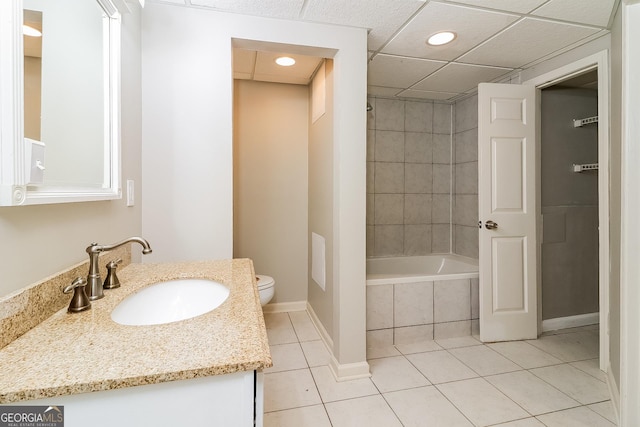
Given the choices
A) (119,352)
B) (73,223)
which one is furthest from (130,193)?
(119,352)

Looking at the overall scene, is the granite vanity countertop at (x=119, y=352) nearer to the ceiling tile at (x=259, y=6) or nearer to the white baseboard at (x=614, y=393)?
the ceiling tile at (x=259, y=6)

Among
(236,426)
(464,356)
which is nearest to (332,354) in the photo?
(464,356)

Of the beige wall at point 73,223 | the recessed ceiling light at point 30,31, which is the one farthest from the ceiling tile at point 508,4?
the recessed ceiling light at point 30,31

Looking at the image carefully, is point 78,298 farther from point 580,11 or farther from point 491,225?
point 580,11

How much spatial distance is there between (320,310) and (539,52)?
8.43 ft

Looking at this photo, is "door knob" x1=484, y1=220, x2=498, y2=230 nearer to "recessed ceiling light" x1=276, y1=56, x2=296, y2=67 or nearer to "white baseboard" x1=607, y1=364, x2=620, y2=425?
"white baseboard" x1=607, y1=364, x2=620, y2=425

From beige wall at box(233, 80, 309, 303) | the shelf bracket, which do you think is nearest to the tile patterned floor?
beige wall at box(233, 80, 309, 303)

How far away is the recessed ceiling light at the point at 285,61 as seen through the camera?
2.42 metres

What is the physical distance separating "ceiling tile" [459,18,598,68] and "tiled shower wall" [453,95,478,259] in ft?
2.44

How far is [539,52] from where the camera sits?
2.23m

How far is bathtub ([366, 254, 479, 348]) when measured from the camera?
238 cm

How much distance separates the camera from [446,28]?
190 cm

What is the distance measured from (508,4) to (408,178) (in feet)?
6.04

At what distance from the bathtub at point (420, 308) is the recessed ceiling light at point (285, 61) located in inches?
72.4
